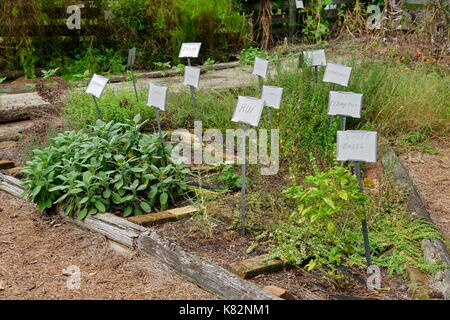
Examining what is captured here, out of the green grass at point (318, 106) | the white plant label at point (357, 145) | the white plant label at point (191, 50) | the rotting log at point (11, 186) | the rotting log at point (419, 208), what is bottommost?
the rotting log at point (11, 186)

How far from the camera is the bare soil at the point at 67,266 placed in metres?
3.16

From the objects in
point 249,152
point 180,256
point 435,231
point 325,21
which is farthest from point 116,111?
point 325,21

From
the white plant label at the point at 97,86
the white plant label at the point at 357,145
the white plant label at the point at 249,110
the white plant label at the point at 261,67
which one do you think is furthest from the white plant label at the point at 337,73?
the white plant label at the point at 97,86

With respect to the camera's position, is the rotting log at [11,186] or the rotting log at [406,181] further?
the rotting log at [11,186]

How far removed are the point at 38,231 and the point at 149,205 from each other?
740mm

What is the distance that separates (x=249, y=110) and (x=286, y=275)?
951 millimetres

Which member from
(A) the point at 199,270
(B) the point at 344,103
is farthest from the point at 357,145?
(A) the point at 199,270

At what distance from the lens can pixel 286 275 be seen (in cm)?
318

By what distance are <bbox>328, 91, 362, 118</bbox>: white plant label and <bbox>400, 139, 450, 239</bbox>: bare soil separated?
951 mm

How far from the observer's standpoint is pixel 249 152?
4.52 m

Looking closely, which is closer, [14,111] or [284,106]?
[284,106]

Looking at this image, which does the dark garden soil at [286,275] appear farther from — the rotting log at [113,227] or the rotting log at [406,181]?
the rotting log at [406,181]

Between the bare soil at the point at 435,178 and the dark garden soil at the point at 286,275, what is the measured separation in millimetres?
888
